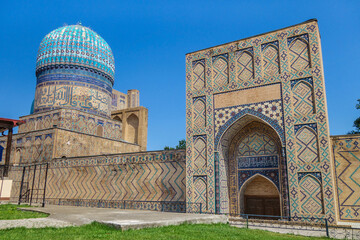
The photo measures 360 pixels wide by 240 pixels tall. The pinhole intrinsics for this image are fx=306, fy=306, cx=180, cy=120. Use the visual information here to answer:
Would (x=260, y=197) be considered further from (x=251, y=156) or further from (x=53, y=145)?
(x=53, y=145)

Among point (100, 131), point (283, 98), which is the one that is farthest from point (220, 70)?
point (100, 131)

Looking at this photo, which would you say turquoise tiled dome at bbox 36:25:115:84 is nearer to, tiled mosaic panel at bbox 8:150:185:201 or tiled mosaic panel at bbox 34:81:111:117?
tiled mosaic panel at bbox 34:81:111:117

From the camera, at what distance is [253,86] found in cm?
924

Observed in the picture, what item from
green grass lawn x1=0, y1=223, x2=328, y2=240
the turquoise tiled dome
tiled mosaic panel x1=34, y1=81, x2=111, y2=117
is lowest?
green grass lawn x1=0, y1=223, x2=328, y2=240

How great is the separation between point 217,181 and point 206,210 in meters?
0.93

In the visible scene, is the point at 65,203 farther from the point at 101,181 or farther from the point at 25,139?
the point at 25,139

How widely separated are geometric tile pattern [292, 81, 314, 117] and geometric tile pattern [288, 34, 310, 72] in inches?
19.5

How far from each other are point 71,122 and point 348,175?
13.8m

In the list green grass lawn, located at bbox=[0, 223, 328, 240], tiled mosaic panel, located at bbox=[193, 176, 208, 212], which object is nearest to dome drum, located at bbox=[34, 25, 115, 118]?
tiled mosaic panel, located at bbox=[193, 176, 208, 212]

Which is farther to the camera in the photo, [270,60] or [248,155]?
[248,155]

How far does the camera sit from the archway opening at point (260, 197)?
9.12 meters

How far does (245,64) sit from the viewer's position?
31.5 ft

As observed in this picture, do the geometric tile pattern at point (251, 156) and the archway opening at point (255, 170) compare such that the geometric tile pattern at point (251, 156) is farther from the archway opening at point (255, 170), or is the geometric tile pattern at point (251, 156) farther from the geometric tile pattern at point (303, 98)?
the geometric tile pattern at point (303, 98)

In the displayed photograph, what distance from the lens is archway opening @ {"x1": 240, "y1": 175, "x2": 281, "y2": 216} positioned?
9125 millimetres
